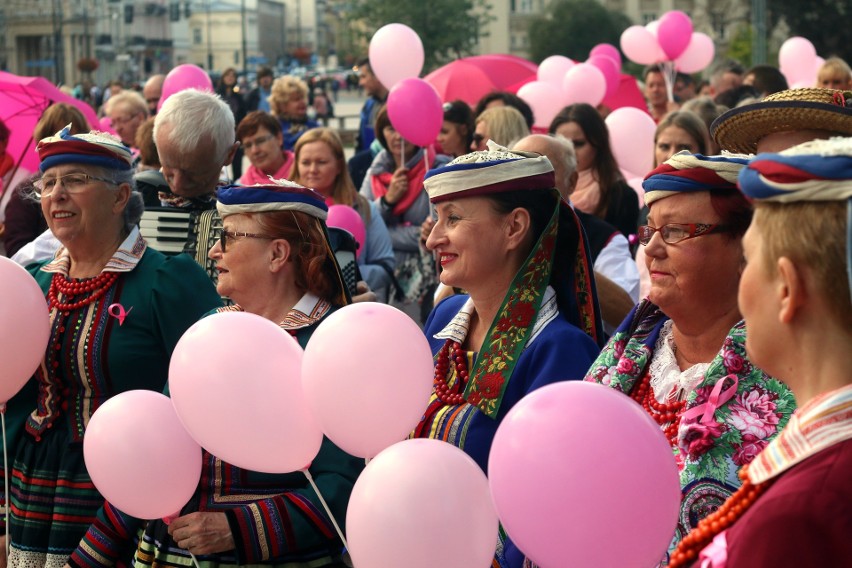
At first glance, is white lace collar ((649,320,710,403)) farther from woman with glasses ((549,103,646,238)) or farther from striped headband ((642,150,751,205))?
woman with glasses ((549,103,646,238))

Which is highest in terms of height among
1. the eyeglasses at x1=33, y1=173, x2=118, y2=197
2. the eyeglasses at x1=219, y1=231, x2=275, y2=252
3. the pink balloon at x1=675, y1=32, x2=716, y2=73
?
the pink balloon at x1=675, y1=32, x2=716, y2=73

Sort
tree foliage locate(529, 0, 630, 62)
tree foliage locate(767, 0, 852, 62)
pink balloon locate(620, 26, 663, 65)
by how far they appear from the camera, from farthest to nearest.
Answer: tree foliage locate(529, 0, 630, 62) → tree foliage locate(767, 0, 852, 62) → pink balloon locate(620, 26, 663, 65)

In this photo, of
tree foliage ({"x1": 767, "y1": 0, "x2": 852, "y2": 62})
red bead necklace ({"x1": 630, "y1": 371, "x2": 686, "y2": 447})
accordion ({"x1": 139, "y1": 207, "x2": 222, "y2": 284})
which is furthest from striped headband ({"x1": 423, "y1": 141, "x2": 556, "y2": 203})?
tree foliage ({"x1": 767, "y1": 0, "x2": 852, "y2": 62})

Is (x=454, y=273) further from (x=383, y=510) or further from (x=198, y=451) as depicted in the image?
(x=383, y=510)

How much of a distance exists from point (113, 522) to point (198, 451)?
62 cm

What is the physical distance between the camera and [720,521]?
1.92 m

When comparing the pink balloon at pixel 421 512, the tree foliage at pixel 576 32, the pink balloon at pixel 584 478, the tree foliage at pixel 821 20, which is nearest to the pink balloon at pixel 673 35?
the pink balloon at pixel 421 512

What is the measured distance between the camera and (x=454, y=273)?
3357mm

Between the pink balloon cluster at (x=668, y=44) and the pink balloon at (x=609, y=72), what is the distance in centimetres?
30

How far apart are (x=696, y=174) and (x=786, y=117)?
2.20 ft

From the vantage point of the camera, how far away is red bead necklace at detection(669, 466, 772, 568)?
1851 millimetres

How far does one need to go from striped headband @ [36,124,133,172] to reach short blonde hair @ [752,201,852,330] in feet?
9.18

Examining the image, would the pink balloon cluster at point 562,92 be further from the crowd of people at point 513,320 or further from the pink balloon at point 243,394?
the pink balloon at point 243,394

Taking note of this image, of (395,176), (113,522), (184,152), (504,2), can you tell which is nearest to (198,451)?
(113,522)
